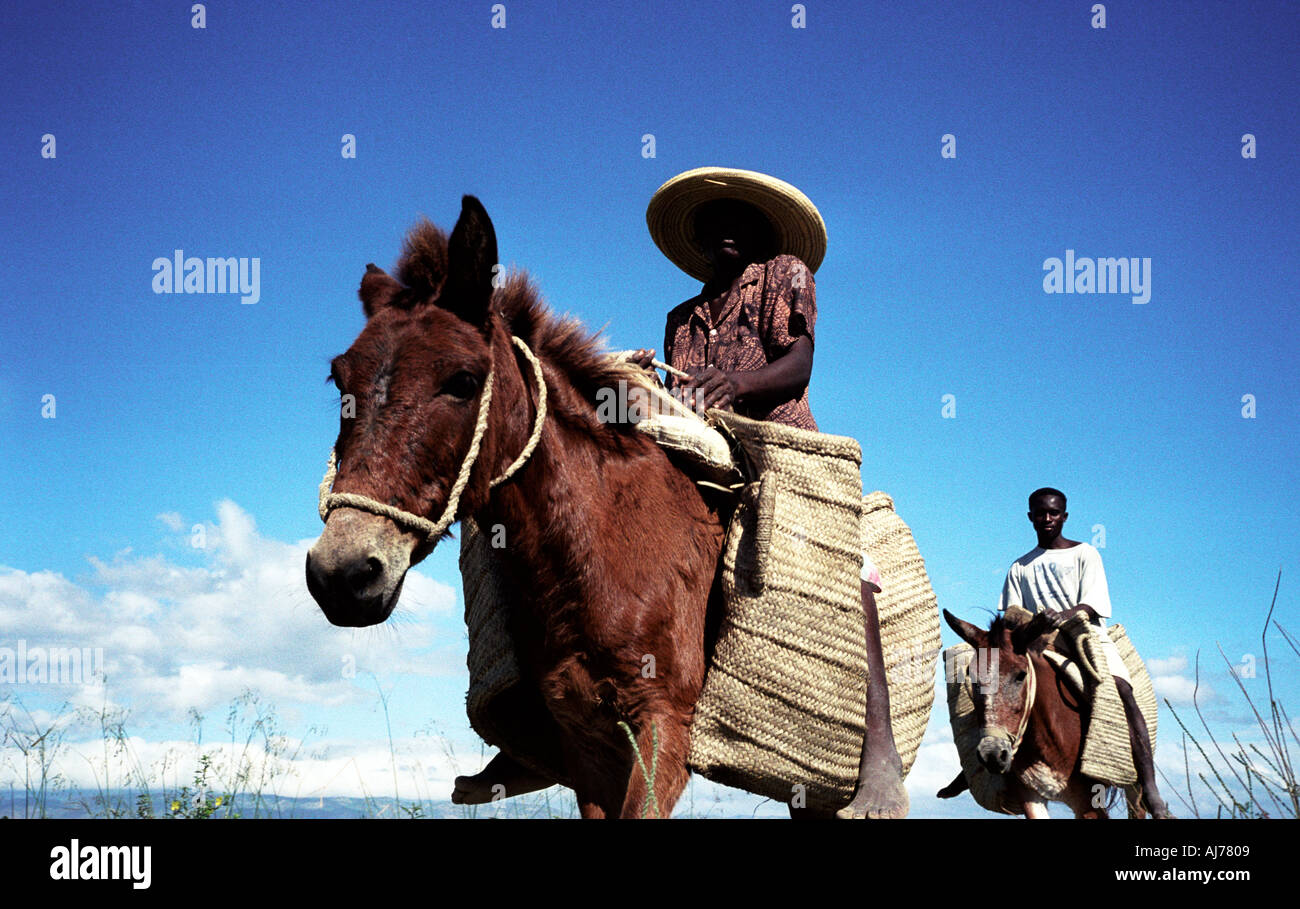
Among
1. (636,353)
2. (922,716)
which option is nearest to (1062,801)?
(922,716)

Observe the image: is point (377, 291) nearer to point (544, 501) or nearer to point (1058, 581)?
point (544, 501)


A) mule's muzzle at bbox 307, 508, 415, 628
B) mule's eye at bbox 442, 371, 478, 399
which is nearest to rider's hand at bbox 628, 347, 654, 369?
mule's eye at bbox 442, 371, 478, 399

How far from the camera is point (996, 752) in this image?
7336 millimetres

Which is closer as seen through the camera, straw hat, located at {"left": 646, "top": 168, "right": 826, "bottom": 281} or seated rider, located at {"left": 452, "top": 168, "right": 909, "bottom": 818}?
seated rider, located at {"left": 452, "top": 168, "right": 909, "bottom": 818}

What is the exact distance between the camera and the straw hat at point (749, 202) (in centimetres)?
497

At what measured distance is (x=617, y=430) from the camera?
3.72 m

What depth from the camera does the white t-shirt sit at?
886cm

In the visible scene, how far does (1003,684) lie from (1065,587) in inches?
69.6

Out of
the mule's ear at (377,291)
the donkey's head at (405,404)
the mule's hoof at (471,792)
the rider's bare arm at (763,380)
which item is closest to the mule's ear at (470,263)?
the donkey's head at (405,404)

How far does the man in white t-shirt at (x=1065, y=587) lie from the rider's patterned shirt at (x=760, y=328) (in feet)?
16.5

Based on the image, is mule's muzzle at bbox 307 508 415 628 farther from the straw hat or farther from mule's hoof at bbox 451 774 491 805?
the straw hat

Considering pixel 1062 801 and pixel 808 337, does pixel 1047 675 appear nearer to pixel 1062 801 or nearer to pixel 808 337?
pixel 1062 801

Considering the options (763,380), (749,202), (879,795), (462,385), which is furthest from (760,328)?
(879,795)

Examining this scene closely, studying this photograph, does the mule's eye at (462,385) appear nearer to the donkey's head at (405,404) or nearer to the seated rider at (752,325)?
the donkey's head at (405,404)
